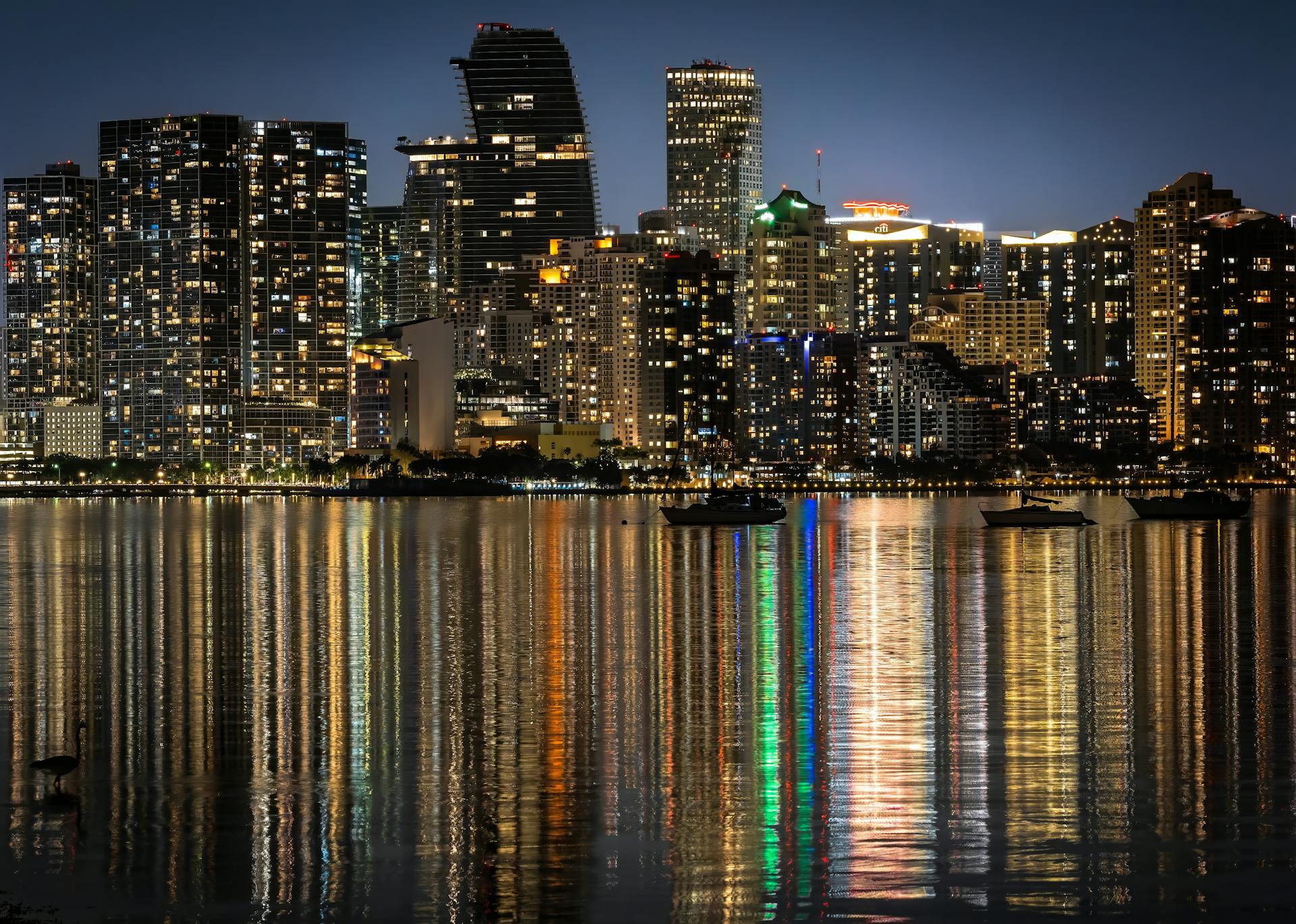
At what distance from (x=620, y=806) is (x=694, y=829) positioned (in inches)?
58.2

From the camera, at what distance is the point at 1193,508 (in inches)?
4894

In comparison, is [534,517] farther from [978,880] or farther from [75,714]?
[978,880]

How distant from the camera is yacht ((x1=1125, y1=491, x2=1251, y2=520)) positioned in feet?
407

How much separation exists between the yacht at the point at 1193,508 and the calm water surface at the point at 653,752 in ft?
236

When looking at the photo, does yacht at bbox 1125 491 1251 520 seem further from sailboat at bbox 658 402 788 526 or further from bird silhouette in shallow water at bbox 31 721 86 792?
bird silhouette in shallow water at bbox 31 721 86 792

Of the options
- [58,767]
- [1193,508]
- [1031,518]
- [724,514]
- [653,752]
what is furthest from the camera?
[1193,508]

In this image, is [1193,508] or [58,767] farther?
[1193,508]

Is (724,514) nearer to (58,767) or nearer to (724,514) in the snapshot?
(724,514)

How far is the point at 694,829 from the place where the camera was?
772 inches

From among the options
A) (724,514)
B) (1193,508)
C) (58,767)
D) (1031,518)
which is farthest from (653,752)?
(1193,508)

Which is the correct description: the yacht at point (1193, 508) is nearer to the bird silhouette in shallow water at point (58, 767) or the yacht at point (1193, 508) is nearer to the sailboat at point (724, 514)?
the sailboat at point (724, 514)

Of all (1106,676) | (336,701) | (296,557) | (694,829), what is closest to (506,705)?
(336,701)

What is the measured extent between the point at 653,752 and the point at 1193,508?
354ft

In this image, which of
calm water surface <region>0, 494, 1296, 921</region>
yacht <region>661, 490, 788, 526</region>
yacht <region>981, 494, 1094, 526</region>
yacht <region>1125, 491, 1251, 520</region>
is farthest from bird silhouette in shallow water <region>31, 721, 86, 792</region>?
yacht <region>1125, 491, 1251, 520</region>
